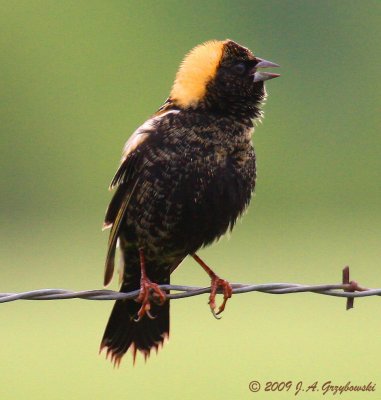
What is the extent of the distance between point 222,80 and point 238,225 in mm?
11613

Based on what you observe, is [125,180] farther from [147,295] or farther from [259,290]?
[259,290]

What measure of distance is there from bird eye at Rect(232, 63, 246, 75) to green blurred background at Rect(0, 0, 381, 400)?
3.24 ft

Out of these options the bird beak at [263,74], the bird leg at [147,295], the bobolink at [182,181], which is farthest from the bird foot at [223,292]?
the bird beak at [263,74]

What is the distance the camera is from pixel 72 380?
11961mm

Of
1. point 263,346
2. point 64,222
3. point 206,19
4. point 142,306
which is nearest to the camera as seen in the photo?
point 142,306

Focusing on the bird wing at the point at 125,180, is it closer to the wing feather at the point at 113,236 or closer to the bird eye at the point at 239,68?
the wing feather at the point at 113,236

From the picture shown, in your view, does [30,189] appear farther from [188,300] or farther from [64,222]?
[188,300]

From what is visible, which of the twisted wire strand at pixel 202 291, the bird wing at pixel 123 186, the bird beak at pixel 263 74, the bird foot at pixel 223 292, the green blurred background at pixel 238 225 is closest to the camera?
the twisted wire strand at pixel 202 291

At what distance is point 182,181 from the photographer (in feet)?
23.9

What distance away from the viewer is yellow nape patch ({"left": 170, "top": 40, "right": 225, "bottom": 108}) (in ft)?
24.9

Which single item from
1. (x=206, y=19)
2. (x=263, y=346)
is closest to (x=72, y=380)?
(x=263, y=346)

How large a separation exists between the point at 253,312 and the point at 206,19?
823 inches

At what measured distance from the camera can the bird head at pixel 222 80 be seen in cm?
759

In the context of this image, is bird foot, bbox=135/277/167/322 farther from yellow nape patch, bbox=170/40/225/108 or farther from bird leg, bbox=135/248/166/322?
yellow nape patch, bbox=170/40/225/108
